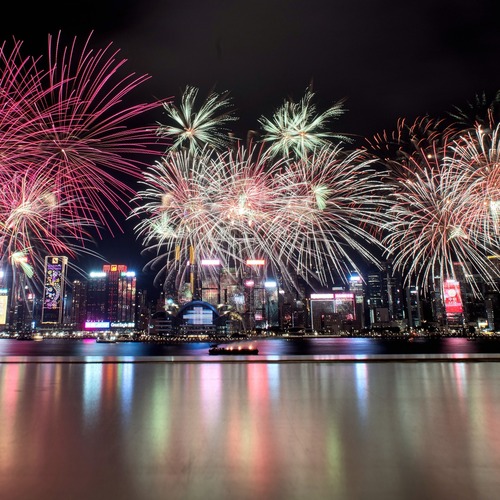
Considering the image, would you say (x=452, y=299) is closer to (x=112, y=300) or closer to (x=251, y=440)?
(x=251, y=440)

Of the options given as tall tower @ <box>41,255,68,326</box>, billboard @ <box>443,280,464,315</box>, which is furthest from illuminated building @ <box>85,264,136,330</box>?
billboard @ <box>443,280,464,315</box>

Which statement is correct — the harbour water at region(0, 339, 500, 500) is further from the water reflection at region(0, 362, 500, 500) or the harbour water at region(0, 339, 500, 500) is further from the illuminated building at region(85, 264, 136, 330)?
the illuminated building at region(85, 264, 136, 330)

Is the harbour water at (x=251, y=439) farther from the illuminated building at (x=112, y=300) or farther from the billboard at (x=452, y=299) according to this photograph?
the illuminated building at (x=112, y=300)

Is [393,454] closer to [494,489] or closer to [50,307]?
[494,489]

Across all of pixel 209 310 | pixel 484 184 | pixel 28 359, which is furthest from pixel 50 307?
pixel 484 184

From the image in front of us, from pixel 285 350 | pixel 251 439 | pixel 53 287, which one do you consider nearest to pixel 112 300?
pixel 53 287

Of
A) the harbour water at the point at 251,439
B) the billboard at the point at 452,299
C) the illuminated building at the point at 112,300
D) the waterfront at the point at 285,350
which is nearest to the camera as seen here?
the harbour water at the point at 251,439

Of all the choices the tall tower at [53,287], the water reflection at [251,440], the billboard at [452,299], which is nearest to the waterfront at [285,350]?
the billboard at [452,299]
